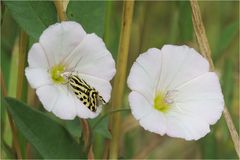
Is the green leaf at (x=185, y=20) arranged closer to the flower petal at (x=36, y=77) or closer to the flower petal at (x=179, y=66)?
the flower petal at (x=179, y=66)

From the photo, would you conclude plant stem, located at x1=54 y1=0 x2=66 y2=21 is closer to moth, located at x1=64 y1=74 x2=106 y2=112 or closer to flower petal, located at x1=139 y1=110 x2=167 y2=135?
moth, located at x1=64 y1=74 x2=106 y2=112

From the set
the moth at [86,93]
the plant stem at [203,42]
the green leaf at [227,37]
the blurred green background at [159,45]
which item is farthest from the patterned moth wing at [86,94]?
the green leaf at [227,37]

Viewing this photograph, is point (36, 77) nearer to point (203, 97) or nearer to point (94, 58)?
point (94, 58)

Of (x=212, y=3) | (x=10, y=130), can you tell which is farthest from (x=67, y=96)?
(x=212, y=3)

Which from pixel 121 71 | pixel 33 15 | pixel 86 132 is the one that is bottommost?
pixel 86 132

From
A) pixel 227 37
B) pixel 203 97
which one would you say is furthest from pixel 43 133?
pixel 227 37

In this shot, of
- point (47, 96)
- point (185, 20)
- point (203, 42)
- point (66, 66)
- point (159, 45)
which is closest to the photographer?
point (47, 96)

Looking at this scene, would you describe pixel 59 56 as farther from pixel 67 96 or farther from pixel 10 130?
pixel 10 130

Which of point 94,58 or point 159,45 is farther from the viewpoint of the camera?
point 159,45
